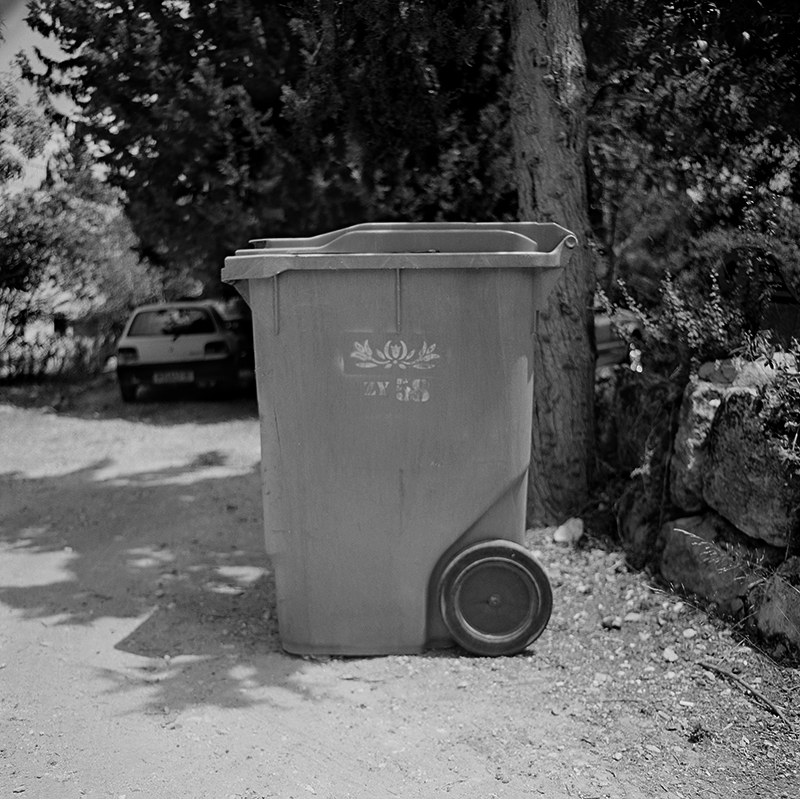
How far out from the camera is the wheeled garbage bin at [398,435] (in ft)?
13.5

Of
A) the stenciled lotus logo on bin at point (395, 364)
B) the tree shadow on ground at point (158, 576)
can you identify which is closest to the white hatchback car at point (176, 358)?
the tree shadow on ground at point (158, 576)

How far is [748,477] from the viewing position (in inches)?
175

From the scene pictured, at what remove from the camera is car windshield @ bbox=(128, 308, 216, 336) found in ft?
44.0

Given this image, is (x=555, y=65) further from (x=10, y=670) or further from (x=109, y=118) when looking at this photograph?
(x=109, y=118)

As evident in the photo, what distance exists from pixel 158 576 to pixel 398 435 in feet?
6.88

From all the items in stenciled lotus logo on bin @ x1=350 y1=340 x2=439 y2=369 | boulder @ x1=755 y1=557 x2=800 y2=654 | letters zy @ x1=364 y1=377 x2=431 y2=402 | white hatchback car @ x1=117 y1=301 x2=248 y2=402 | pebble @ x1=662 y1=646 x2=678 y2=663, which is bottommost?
pebble @ x1=662 y1=646 x2=678 y2=663

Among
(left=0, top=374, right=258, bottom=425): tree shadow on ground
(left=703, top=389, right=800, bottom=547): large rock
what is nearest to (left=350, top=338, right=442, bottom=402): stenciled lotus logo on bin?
(left=703, top=389, right=800, bottom=547): large rock

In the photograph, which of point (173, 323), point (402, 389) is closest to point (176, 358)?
point (173, 323)

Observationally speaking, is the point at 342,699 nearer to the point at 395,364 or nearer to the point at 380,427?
the point at 380,427

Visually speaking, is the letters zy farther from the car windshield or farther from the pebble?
the car windshield

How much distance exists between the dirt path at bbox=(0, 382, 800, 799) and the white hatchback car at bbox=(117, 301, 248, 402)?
7.18 m

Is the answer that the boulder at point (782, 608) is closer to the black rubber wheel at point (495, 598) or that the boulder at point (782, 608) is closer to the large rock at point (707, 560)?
the large rock at point (707, 560)

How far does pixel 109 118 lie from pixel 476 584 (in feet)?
23.2

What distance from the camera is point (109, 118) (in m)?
9.60
